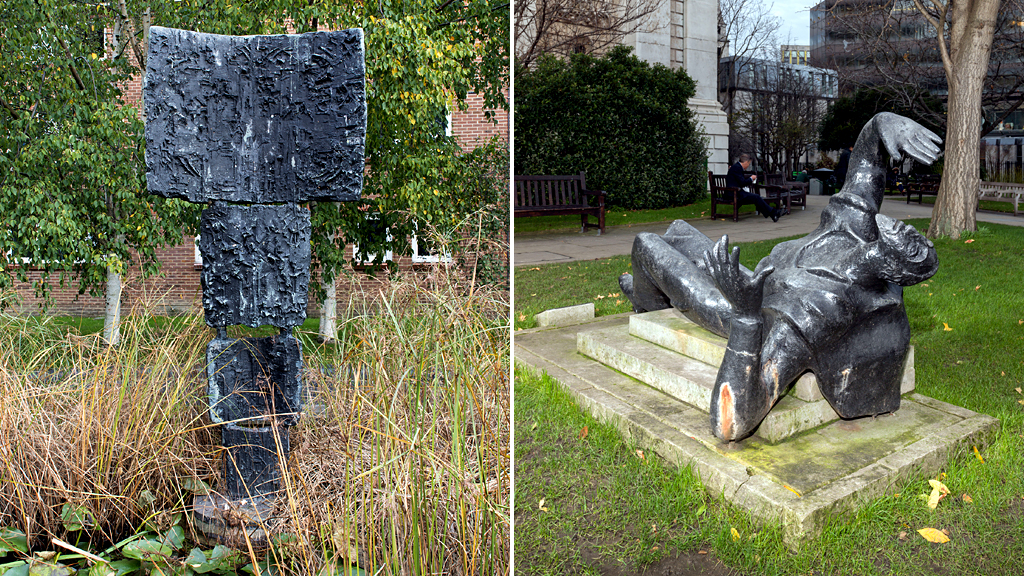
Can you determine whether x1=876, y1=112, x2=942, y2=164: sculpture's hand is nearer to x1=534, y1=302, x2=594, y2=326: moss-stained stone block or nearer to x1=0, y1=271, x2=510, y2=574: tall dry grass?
x1=0, y1=271, x2=510, y2=574: tall dry grass

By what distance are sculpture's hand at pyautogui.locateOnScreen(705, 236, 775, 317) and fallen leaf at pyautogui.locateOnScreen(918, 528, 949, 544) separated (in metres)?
0.94

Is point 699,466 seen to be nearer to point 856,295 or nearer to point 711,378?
point 711,378

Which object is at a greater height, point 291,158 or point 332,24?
point 332,24

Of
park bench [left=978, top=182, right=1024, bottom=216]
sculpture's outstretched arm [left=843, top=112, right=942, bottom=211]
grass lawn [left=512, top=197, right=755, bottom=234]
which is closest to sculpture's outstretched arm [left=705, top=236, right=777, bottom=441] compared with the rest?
sculpture's outstretched arm [left=843, top=112, right=942, bottom=211]

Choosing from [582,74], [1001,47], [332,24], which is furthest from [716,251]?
[1001,47]

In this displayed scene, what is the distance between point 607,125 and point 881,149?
11.4 m

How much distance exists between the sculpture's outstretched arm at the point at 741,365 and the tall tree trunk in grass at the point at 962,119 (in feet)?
27.1

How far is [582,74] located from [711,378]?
1192 cm

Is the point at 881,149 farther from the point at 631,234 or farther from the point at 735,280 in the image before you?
the point at 631,234

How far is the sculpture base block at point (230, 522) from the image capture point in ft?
10.4

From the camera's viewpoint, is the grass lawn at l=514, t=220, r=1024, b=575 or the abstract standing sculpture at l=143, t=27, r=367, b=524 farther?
the abstract standing sculpture at l=143, t=27, r=367, b=524

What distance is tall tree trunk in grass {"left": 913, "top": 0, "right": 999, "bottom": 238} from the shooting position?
8.90 meters

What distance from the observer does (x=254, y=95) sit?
3449 mm

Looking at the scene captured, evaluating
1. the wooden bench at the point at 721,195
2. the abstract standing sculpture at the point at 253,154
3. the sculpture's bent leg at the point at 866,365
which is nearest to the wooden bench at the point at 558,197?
the wooden bench at the point at 721,195
